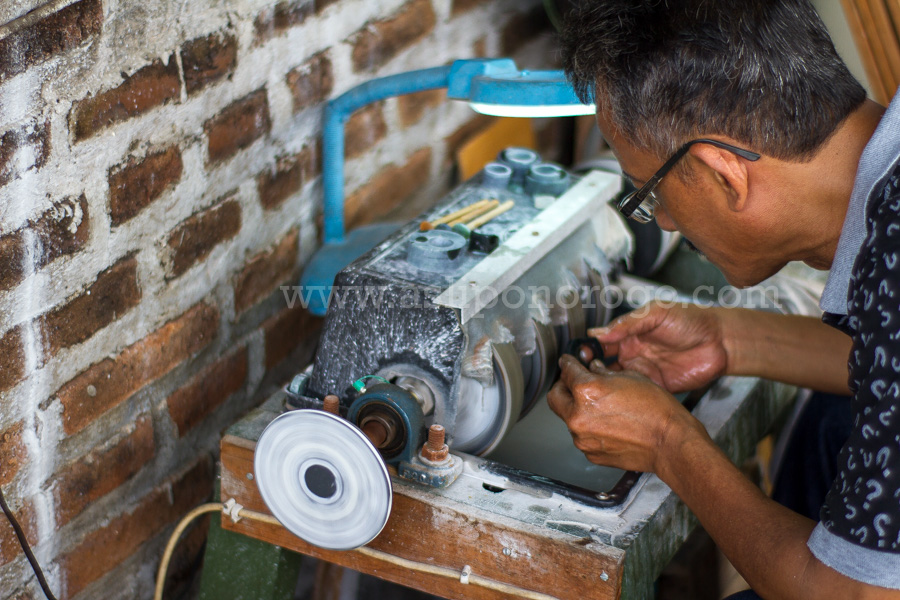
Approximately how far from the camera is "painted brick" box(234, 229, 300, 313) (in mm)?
1446

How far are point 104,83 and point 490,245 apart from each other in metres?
0.52

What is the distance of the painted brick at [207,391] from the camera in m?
1.37

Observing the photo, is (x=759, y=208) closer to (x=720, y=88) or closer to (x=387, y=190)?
(x=720, y=88)

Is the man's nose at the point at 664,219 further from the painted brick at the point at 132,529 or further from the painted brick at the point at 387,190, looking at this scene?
the painted brick at the point at 132,529

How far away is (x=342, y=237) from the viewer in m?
1.51

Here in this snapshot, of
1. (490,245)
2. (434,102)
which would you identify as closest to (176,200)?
(490,245)

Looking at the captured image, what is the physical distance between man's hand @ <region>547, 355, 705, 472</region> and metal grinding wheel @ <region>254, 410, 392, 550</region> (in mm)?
282

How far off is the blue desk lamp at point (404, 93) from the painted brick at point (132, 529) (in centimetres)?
33

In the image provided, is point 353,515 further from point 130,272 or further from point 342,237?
point 342,237

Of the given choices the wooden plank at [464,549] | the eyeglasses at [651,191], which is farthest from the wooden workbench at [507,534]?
the eyeglasses at [651,191]

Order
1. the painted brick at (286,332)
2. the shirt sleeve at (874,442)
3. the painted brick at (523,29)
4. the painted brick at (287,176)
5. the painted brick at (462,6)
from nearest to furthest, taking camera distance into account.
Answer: the shirt sleeve at (874,442), the painted brick at (287,176), the painted brick at (286,332), the painted brick at (462,6), the painted brick at (523,29)

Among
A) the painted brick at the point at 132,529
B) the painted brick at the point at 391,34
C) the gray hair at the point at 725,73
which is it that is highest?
the gray hair at the point at 725,73

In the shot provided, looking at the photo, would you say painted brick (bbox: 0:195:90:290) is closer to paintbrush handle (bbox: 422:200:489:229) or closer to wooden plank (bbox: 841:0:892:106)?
paintbrush handle (bbox: 422:200:489:229)

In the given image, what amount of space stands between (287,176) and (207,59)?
10.7 inches
